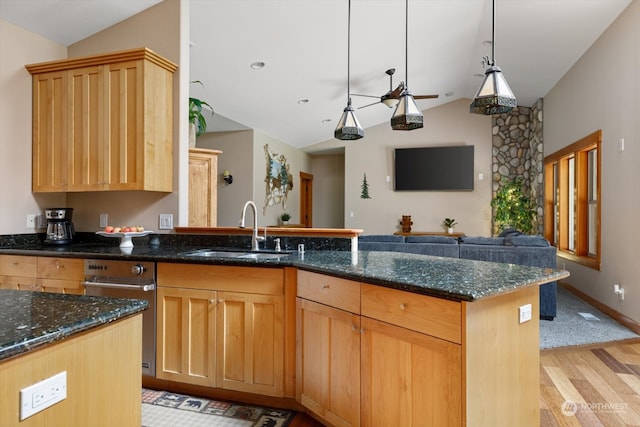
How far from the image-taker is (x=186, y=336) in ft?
7.68

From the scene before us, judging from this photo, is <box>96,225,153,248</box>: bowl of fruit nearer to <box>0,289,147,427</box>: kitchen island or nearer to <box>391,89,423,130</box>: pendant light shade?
<box>0,289,147,427</box>: kitchen island

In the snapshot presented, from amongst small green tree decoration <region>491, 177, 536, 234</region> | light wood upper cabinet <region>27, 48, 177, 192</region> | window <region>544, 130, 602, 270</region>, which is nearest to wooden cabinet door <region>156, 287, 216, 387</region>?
light wood upper cabinet <region>27, 48, 177, 192</region>

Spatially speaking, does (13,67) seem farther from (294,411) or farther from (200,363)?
(294,411)

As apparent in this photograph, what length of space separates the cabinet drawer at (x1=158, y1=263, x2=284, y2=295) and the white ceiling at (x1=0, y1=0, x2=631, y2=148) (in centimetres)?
220

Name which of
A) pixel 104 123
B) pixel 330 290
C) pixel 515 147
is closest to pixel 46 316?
pixel 330 290

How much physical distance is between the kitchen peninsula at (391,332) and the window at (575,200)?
353 centimetres

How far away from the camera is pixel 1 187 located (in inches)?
115

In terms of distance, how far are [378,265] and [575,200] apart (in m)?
4.67

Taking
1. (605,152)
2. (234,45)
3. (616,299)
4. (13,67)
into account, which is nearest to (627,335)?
(616,299)

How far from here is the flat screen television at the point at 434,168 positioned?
25.4ft

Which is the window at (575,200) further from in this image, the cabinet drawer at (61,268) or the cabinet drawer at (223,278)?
the cabinet drawer at (61,268)

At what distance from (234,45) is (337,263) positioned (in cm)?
324

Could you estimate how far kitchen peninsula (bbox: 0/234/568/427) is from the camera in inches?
56.1

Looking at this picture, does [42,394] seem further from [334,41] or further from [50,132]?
[334,41]
